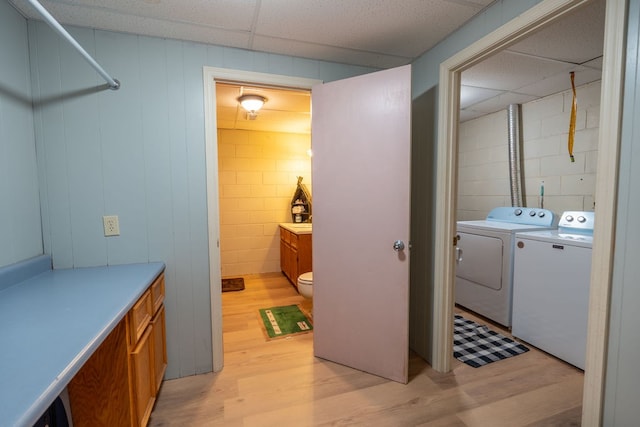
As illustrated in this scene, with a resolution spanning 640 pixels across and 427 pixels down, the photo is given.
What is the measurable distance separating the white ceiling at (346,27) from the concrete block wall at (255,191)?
251 cm

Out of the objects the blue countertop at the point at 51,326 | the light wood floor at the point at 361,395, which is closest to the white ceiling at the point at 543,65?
the light wood floor at the point at 361,395

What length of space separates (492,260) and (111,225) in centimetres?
302

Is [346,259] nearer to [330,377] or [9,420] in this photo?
[330,377]

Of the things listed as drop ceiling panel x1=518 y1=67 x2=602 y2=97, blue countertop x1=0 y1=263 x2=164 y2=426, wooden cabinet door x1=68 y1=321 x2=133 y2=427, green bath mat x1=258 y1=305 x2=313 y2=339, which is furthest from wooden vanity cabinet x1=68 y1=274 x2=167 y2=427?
drop ceiling panel x1=518 y1=67 x2=602 y2=97

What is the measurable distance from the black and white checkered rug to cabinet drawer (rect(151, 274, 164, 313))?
6.97ft

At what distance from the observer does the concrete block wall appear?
4.39 meters

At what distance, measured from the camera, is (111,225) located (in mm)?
1807

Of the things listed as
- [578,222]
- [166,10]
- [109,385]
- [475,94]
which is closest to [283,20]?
[166,10]

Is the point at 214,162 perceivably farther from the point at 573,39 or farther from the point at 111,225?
the point at 573,39

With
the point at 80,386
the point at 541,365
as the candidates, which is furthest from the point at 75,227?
the point at 541,365

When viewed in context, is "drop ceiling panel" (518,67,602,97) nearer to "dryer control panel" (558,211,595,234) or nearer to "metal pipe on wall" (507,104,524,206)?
"metal pipe on wall" (507,104,524,206)

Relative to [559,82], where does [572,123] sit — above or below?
below

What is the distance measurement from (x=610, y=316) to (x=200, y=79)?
2.44 m

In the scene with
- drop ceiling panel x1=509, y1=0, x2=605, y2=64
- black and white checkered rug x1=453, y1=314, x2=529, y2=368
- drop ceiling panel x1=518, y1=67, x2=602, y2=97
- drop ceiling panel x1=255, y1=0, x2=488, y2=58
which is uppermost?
drop ceiling panel x1=255, y1=0, x2=488, y2=58
